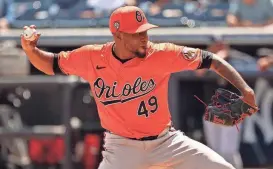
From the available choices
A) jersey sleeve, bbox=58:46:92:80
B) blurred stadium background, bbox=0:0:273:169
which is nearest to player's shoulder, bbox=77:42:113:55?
jersey sleeve, bbox=58:46:92:80

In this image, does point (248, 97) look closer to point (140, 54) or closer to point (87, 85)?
point (140, 54)

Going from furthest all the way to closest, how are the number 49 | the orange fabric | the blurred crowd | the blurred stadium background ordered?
the blurred crowd
the blurred stadium background
the number 49
the orange fabric

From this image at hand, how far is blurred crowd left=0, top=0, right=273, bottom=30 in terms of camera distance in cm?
750

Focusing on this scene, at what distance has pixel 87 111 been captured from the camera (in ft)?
21.2

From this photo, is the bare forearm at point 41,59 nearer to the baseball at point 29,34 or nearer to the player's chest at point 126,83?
the baseball at point 29,34

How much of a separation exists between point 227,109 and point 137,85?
57 centimetres

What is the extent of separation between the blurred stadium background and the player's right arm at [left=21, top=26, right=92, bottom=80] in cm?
206

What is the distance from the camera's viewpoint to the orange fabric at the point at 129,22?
388cm

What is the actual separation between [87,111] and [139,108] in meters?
2.53

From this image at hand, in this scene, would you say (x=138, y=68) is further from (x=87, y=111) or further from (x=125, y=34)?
(x=87, y=111)

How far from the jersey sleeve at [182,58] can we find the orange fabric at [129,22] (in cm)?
20

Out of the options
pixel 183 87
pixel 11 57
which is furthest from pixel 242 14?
pixel 11 57

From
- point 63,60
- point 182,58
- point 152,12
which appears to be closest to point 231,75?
point 182,58

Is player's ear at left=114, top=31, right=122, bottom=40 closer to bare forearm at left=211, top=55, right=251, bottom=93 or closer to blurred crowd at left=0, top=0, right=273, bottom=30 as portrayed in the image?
bare forearm at left=211, top=55, right=251, bottom=93
